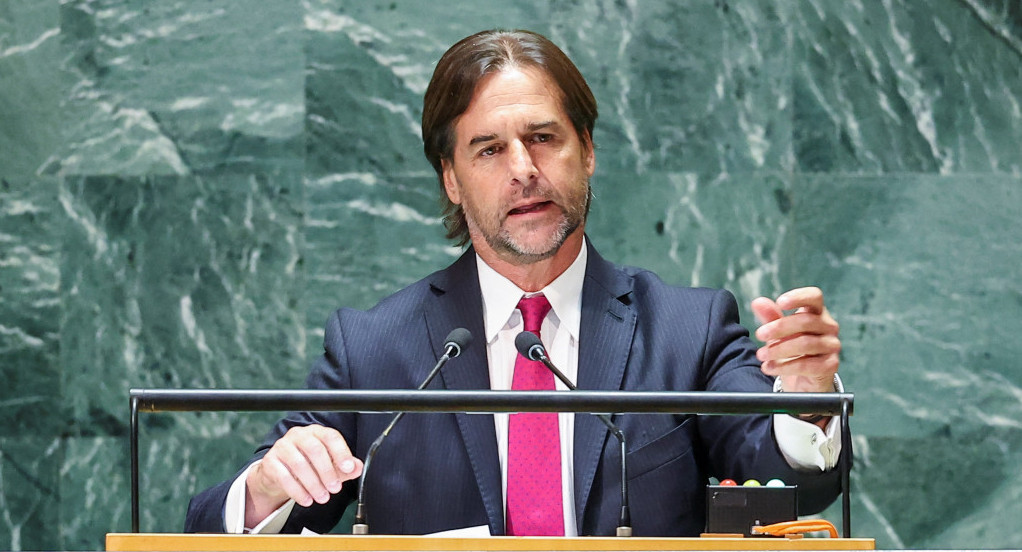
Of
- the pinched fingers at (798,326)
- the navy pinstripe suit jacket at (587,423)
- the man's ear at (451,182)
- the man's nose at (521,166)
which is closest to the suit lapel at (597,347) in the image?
the navy pinstripe suit jacket at (587,423)

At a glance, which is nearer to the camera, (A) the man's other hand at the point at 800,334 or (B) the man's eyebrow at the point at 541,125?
(A) the man's other hand at the point at 800,334

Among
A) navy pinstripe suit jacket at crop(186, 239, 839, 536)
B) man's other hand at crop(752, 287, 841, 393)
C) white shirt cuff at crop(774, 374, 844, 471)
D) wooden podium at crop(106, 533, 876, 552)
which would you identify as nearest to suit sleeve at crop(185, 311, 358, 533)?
navy pinstripe suit jacket at crop(186, 239, 839, 536)

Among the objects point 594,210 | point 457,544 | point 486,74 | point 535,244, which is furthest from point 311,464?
point 594,210

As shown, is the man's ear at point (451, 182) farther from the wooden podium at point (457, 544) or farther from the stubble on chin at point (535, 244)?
the wooden podium at point (457, 544)

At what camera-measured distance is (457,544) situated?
154 centimetres

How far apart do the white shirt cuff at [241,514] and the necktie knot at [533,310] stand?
2.08 feet

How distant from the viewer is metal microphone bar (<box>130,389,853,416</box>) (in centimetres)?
169

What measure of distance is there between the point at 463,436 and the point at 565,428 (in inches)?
7.9

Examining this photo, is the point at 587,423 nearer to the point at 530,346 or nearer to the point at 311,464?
the point at 530,346

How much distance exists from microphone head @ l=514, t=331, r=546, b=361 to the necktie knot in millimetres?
620

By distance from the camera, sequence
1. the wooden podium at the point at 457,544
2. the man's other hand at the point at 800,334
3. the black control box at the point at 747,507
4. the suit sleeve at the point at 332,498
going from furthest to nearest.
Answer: the suit sleeve at the point at 332,498, the black control box at the point at 747,507, the man's other hand at the point at 800,334, the wooden podium at the point at 457,544

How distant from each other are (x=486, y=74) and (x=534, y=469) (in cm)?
86

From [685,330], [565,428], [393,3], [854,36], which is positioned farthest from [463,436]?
[854,36]

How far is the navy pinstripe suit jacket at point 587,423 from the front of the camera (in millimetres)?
2414
